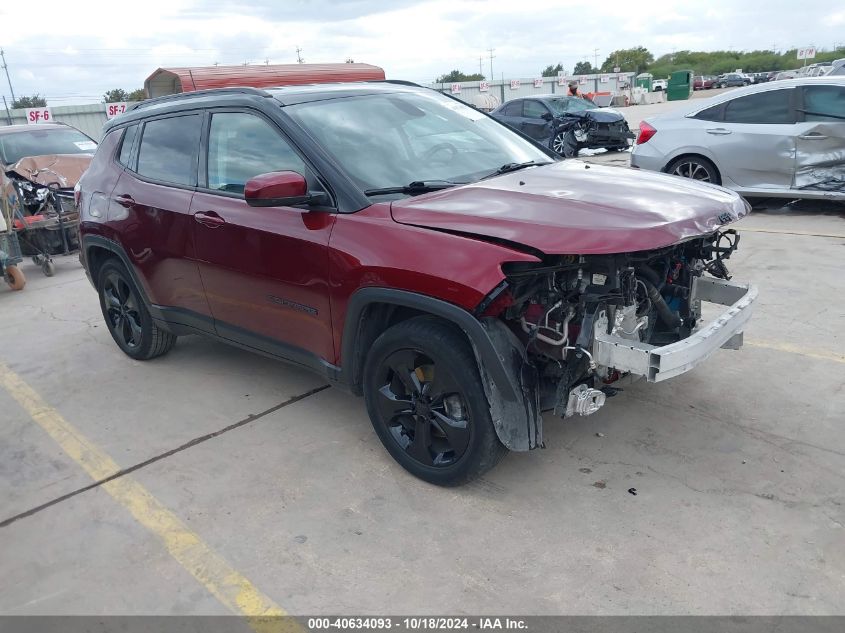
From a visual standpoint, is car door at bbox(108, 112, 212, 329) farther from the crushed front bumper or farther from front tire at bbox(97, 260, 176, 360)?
the crushed front bumper

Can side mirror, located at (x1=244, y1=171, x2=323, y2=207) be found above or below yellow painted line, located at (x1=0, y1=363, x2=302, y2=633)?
above

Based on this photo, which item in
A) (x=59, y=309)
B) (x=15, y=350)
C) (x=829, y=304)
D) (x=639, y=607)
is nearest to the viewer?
(x=639, y=607)

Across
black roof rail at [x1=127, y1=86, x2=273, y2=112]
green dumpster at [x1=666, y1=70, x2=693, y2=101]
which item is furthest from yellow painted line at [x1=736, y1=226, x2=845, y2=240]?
green dumpster at [x1=666, y1=70, x2=693, y2=101]

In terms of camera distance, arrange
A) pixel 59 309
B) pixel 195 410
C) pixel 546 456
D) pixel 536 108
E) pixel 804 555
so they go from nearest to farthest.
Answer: pixel 804 555 < pixel 546 456 < pixel 195 410 < pixel 59 309 < pixel 536 108

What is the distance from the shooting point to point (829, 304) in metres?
5.46

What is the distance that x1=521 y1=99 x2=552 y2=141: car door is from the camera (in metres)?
16.2

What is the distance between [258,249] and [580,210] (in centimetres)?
182

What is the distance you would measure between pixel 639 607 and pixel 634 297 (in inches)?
51.6

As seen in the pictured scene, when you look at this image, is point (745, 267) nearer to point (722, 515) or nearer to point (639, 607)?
point (722, 515)

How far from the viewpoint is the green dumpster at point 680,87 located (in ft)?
158

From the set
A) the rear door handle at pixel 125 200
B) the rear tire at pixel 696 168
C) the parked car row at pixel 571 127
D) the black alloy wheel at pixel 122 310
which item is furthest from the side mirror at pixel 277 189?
the parked car row at pixel 571 127

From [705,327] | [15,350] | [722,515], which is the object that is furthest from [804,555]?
[15,350]

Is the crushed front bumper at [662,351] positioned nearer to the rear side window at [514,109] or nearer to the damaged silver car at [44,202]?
the damaged silver car at [44,202]

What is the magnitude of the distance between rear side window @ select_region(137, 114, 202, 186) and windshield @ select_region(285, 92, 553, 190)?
0.93 metres
